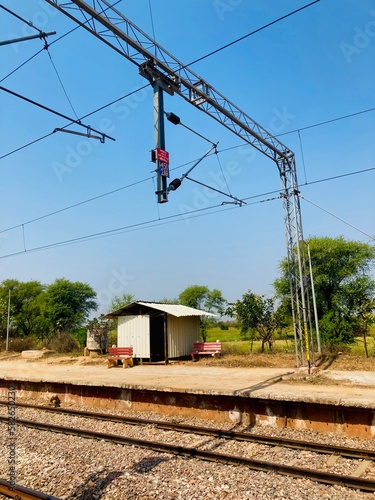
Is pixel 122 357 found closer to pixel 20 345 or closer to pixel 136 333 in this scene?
pixel 136 333

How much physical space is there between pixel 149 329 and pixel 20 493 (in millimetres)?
13902

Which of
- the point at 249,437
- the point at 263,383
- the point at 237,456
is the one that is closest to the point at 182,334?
the point at 263,383

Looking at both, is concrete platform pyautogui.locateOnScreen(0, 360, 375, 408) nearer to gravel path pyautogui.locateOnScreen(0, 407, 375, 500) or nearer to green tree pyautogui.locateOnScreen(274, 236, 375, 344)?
gravel path pyautogui.locateOnScreen(0, 407, 375, 500)

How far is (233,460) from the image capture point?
6.86 m

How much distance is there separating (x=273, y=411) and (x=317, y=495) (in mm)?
4111

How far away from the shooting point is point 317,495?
5.46 metres

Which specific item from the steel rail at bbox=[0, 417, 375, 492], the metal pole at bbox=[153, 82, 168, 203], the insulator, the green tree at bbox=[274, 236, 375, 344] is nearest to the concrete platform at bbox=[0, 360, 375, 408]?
the steel rail at bbox=[0, 417, 375, 492]

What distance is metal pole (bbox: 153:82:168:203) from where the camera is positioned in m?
8.51

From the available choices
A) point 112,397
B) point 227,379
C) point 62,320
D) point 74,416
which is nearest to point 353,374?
point 227,379

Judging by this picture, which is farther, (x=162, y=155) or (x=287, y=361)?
(x=287, y=361)

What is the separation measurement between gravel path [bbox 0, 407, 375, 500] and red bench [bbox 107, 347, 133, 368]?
31.3 feet

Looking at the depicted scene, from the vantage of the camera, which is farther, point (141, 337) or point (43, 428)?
point (141, 337)

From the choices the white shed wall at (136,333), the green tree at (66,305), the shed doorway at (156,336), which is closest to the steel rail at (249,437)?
the white shed wall at (136,333)

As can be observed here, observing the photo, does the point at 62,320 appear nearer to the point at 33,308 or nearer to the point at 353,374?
the point at 33,308
